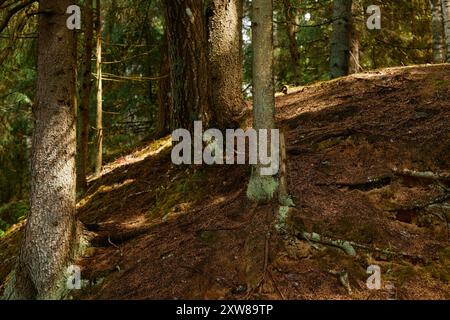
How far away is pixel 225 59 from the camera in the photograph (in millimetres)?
7188

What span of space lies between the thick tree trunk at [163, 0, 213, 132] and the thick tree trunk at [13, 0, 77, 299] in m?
1.78

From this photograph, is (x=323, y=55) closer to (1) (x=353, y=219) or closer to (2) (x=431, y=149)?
(2) (x=431, y=149)

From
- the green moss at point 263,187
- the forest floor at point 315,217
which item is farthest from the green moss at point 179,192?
the green moss at point 263,187

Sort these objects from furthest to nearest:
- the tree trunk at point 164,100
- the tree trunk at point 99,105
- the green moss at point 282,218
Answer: the tree trunk at point 164,100, the tree trunk at point 99,105, the green moss at point 282,218

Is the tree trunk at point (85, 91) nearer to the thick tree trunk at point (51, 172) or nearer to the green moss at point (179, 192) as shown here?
the green moss at point (179, 192)

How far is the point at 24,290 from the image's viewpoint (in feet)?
16.0

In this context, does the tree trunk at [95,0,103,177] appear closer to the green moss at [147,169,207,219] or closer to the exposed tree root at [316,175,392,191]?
the green moss at [147,169,207,219]

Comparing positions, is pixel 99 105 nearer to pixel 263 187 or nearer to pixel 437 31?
pixel 263 187

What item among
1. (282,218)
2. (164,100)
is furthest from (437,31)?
(282,218)

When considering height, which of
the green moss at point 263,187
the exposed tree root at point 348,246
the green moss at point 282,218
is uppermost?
the green moss at point 263,187

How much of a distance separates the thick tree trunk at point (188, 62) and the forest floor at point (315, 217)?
836 millimetres

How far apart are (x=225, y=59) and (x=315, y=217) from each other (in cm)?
339

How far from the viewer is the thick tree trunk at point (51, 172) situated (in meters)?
4.89

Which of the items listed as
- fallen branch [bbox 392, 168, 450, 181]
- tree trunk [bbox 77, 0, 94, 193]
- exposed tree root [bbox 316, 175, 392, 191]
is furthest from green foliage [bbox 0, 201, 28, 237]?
fallen branch [bbox 392, 168, 450, 181]
